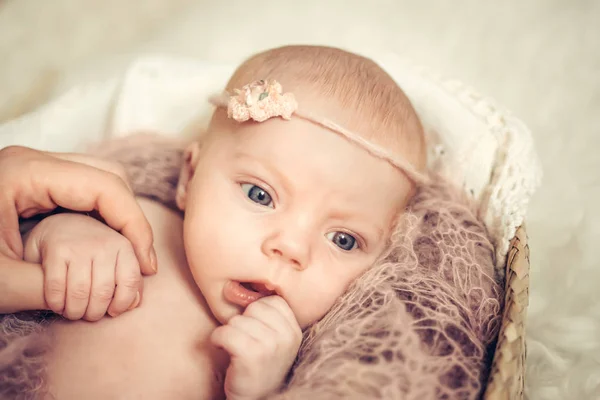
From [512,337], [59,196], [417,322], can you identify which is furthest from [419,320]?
[59,196]

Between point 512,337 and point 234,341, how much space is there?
37 cm

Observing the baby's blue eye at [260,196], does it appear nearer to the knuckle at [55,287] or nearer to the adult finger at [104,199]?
the adult finger at [104,199]

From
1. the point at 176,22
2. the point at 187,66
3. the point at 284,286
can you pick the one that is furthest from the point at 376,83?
the point at 176,22

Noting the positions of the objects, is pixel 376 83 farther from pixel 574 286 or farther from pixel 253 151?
pixel 574 286

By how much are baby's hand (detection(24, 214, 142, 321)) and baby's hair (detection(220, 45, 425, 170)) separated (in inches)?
14.7

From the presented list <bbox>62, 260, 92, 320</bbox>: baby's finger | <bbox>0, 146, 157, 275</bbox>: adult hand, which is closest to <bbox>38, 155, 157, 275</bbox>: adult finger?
<bbox>0, 146, 157, 275</bbox>: adult hand

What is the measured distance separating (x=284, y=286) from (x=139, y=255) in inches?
10.3

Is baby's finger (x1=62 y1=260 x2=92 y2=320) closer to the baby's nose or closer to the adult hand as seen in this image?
the adult hand

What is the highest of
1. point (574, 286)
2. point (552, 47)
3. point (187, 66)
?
point (552, 47)

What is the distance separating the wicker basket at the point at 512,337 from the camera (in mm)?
650

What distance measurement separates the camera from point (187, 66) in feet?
4.60

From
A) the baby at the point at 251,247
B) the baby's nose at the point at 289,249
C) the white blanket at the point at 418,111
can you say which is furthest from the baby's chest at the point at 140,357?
the white blanket at the point at 418,111

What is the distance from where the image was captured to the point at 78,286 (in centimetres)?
79

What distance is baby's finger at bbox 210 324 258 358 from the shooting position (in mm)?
730
